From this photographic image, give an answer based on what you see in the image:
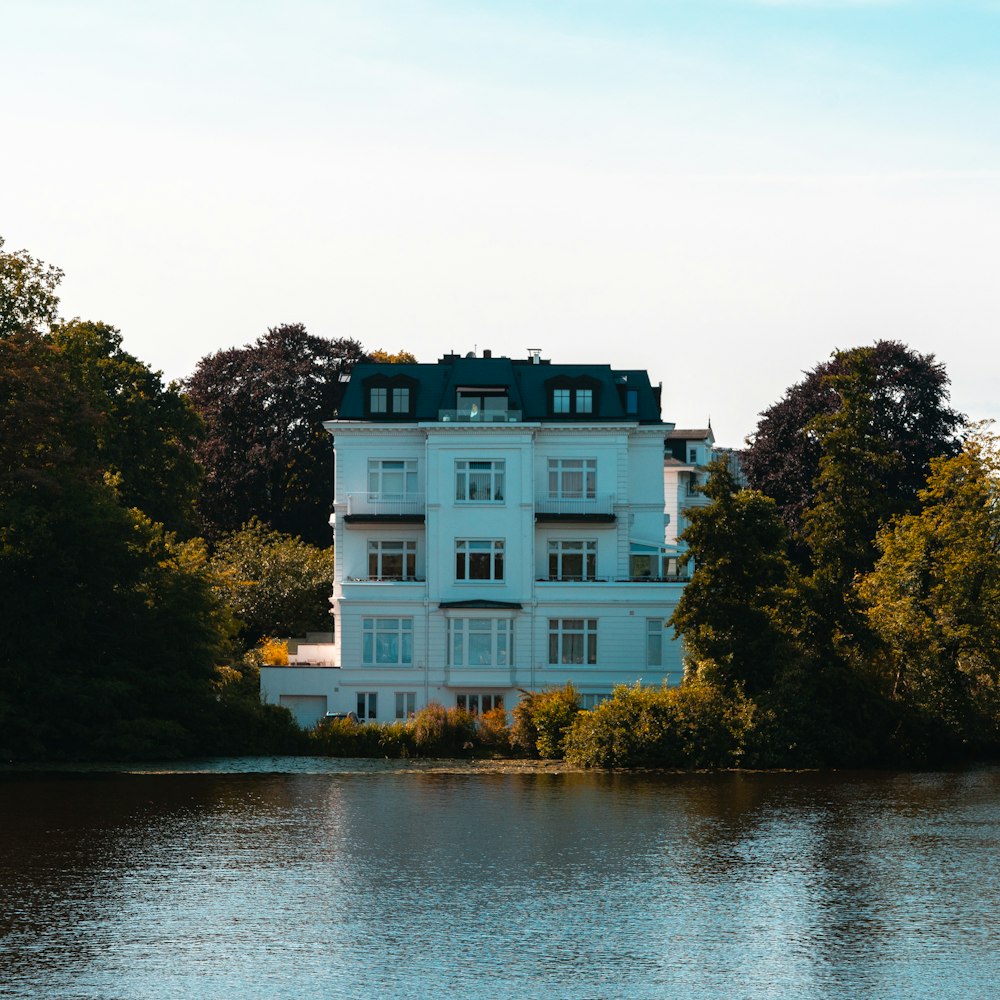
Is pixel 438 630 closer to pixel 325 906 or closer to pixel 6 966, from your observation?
pixel 325 906

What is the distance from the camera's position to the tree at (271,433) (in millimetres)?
92062

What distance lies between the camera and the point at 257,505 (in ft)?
302

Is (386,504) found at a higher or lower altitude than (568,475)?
lower

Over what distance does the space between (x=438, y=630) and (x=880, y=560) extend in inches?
669

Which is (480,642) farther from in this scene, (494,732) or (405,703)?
(494,732)

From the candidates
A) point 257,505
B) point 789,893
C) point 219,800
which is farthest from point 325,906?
point 257,505

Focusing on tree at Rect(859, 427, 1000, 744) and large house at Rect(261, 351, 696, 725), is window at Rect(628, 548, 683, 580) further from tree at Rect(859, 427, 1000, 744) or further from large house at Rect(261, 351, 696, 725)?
tree at Rect(859, 427, 1000, 744)

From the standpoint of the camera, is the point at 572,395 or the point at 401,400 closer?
the point at 401,400

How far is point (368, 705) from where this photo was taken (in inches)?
2601

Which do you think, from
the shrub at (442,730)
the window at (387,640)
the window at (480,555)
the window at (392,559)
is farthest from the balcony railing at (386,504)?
the shrub at (442,730)

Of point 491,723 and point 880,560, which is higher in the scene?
point 880,560

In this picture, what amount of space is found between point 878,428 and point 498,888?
54.7 meters

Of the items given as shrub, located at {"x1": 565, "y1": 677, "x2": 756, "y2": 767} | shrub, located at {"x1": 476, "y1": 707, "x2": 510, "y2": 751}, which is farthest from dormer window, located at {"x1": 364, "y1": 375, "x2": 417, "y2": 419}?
shrub, located at {"x1": 565, "y1": 677, "x2": 756, "y2": 767}

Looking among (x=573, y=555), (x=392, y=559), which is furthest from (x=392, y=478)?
(x=573, y=555)
